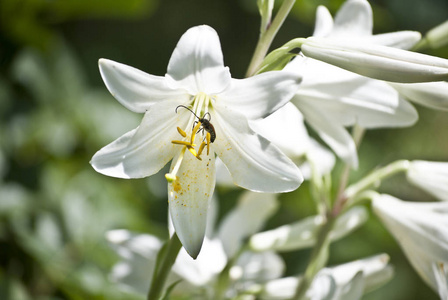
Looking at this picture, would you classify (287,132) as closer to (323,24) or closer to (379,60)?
(323,24)

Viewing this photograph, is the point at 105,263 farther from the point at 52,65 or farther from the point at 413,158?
the point at 413,158

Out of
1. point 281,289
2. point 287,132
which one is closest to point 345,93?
point 287,132

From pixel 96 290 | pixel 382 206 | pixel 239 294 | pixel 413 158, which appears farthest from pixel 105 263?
pixel 413 158

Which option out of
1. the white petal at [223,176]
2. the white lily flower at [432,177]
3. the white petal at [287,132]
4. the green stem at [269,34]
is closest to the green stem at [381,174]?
the white lily flower at [432,177]

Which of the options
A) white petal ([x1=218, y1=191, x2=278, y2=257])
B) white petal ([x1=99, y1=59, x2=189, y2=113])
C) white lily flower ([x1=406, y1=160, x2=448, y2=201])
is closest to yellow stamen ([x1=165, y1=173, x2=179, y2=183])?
white petal ([x1=99, y1=59, x2=189, y2=113])

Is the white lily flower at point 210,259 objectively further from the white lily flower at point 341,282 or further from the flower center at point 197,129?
the flower center at point 197,129

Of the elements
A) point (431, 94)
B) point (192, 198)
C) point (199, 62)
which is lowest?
point (192, 198)
